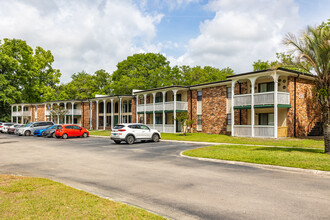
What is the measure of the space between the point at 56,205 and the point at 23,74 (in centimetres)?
6559

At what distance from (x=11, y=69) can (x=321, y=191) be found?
65.2m

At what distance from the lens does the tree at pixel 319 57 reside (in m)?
13.3

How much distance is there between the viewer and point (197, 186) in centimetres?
788

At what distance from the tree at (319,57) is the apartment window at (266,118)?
12180mm

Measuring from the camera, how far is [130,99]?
4622 centimetres

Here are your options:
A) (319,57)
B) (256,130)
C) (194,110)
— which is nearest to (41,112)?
(194,110)

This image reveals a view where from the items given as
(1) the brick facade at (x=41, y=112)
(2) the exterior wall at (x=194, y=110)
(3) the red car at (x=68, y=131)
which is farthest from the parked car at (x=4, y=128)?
(2) the exterior wall at (x=194, y=110)

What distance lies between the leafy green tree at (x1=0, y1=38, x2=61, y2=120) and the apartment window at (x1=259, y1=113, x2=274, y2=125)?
5182cm

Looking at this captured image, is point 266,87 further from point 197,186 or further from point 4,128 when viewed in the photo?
point 4,128

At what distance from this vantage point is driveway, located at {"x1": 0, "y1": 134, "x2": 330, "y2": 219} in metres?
5.75

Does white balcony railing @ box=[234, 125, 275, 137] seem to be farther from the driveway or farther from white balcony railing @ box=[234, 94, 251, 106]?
the driveway

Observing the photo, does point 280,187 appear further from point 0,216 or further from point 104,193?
point 0,216

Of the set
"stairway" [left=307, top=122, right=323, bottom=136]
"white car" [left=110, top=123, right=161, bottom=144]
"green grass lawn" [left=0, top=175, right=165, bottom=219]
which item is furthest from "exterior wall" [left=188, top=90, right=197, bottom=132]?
"green grass lawn" [left=0, top=175, right=165, bottom=219]

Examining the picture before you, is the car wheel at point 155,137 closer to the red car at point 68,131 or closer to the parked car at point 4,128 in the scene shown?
the red car at point 68,131
